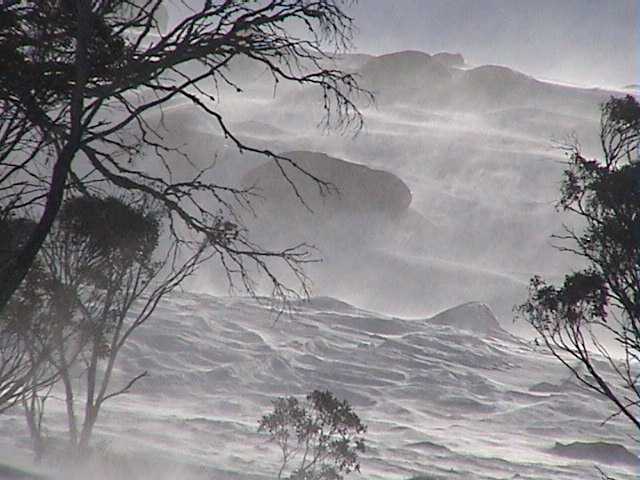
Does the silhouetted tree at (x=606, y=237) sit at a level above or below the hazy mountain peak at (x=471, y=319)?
below

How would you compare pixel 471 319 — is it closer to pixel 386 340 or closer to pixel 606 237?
pixel 386 340

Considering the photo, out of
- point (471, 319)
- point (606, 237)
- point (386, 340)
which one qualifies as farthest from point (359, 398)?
point (606, 237)

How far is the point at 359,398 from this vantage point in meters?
35.1

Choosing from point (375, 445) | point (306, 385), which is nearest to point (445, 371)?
point (306, 385)

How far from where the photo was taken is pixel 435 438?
97.6 feet

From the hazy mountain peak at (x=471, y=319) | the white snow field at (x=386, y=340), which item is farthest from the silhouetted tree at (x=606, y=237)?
the hazy mountain peak at (x=471, y=319)

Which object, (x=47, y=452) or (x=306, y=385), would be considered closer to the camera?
(x=47, y=452)

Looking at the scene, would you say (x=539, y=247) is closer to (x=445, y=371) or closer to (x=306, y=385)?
(x=445, y=371)

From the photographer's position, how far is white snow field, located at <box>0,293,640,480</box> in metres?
25.0

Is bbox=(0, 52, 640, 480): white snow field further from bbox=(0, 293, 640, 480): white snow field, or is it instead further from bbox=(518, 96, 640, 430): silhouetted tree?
bbox=(518, 96, 640, 430): silhouetted tree

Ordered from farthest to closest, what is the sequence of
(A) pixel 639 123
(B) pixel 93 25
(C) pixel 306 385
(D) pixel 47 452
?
(C) pixel 306 385 → (D) pixel 47 452 → (A) pixel 639 123 → (B) pixel 93 25

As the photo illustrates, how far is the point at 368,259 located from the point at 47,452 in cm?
5697

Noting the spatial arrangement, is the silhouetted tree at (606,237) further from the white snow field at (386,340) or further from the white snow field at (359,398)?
the white snow field at (359,398)

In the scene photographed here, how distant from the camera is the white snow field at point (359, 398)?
25.0 meters
